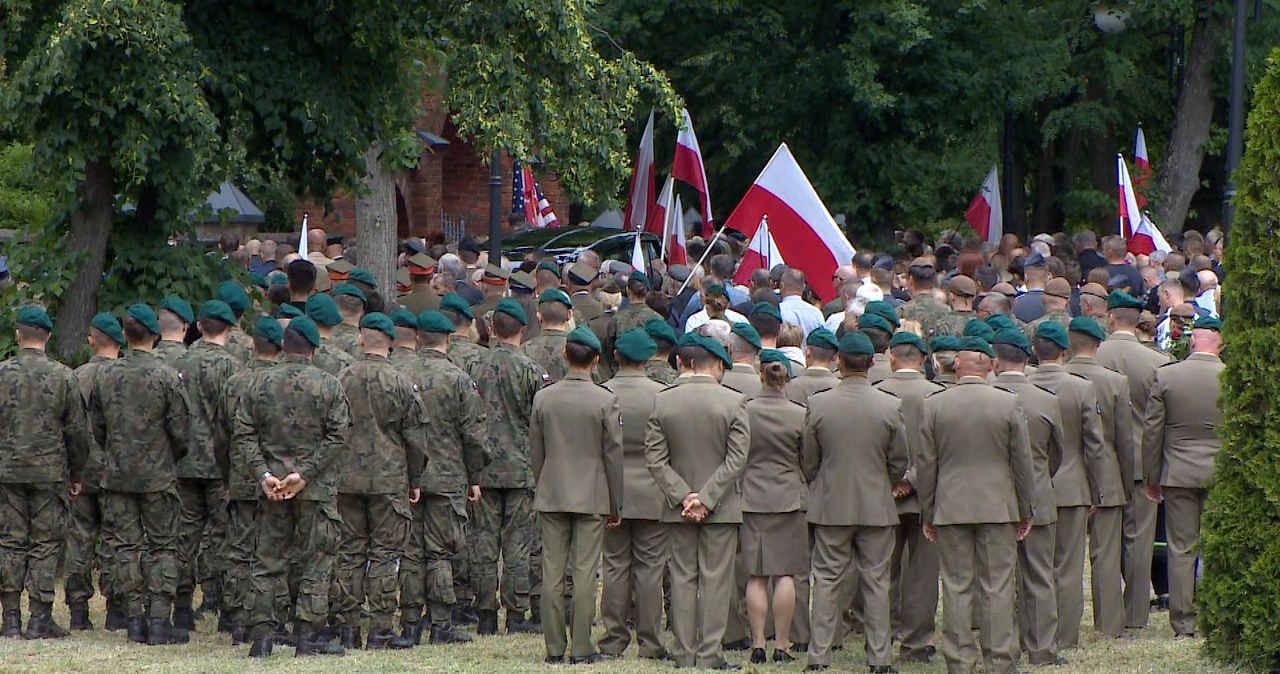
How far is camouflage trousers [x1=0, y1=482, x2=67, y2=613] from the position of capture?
11.8 m

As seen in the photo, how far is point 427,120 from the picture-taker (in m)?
32.0

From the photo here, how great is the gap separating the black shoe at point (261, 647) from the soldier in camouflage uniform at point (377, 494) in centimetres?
49

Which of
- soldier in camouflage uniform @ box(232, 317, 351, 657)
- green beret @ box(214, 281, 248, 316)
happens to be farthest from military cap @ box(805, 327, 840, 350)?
green beret @ box(214, 281, 248, 316)

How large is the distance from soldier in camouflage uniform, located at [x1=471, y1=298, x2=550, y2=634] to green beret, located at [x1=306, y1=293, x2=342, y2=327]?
0.99 metres

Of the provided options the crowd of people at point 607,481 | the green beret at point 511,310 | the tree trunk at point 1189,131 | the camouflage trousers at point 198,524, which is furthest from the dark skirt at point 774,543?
the tree trunk at point 1189,131

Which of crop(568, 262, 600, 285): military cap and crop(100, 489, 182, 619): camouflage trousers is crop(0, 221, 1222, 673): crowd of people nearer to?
crop(100, 489, 182, 619): camouflage trousers

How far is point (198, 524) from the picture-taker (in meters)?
12.2

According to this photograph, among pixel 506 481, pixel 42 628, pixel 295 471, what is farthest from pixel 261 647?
pixel 506 481

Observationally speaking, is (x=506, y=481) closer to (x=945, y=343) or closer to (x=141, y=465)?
(x=141, y=465)

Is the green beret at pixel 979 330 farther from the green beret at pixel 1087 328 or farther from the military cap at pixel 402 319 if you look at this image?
the military cap at pixel 402 319

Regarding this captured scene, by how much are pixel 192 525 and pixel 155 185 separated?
126 inches

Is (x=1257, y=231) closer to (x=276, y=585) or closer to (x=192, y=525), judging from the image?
(x=276, y=585)

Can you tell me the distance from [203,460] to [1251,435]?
6.27 m

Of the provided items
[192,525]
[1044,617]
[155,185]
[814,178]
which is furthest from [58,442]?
[814,178]
